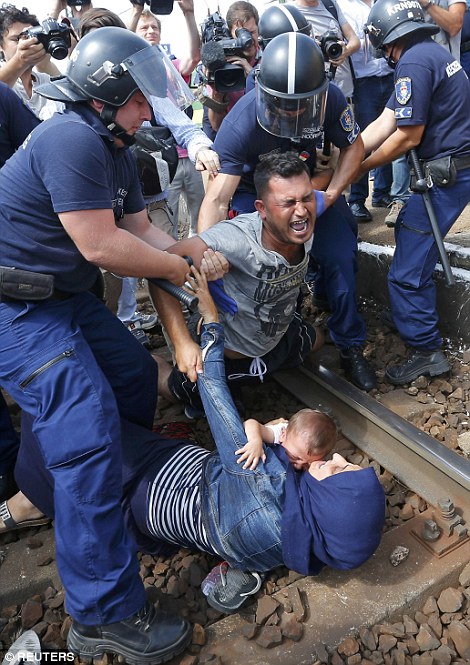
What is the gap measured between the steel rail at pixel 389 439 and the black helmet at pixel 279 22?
2.42 meters

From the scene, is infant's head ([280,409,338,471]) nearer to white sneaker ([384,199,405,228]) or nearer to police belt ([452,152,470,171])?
police belt ([452,152,470,171])

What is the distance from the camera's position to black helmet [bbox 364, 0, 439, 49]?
3766 millimetres

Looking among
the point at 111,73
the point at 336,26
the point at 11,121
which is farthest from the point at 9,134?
the point at 336,26

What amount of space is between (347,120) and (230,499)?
9.10ft

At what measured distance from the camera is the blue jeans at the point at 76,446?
2242 mm

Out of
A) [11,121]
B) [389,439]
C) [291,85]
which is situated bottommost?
[389,439]

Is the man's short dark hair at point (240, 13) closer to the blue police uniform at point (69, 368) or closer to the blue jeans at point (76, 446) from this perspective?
the blue police uniform at point (69, 368)

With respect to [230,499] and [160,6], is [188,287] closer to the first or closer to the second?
[230,499]

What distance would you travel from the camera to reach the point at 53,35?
3465mm

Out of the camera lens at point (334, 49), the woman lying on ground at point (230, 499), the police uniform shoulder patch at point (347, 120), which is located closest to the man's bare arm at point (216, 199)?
the police uniform shoulder patch at point (347, 120)

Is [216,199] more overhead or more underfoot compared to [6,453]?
more overhead

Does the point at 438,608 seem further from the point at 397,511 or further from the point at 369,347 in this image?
the point at 369,347

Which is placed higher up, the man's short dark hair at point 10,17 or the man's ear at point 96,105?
the man's short dark hair at point 10,17

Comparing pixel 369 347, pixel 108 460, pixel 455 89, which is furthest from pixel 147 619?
pixel 455 89
